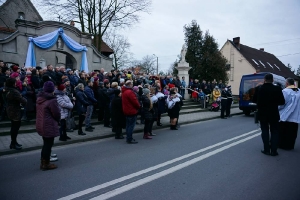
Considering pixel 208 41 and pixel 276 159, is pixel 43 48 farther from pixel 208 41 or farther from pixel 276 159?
pixel 208 41

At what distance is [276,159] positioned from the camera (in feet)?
19.1

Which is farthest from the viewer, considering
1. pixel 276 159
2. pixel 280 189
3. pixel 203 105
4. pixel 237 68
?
pixel 237 68

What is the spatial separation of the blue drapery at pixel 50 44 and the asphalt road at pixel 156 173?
8.72 metres

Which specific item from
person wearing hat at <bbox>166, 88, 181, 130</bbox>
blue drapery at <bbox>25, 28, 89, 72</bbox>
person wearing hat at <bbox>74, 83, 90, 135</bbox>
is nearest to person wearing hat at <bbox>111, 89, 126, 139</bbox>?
person wearing hat at <bbox>74, 83, 90, 135</bbox>

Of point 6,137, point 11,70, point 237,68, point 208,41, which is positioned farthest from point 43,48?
point 237,68

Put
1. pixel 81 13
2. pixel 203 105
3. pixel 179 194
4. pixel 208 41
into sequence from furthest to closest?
pixel 208 41 → pixel 81 13 → pixel 203 105 → pixel 179 194

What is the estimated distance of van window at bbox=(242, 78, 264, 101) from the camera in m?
15.3

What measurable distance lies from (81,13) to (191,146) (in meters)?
21.1

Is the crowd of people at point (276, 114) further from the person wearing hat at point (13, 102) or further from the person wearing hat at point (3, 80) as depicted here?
the person wearing hat at point (3, 80)

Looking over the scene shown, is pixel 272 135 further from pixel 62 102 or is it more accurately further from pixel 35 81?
pixel 35 81

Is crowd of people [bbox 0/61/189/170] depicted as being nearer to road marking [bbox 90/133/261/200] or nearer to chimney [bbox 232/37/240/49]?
road marking [bbox 90/133/261/200]

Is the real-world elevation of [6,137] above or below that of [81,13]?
below

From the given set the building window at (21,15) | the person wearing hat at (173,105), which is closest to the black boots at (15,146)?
the person wearing hat at (173,105)

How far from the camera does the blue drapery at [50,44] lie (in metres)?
13.5
